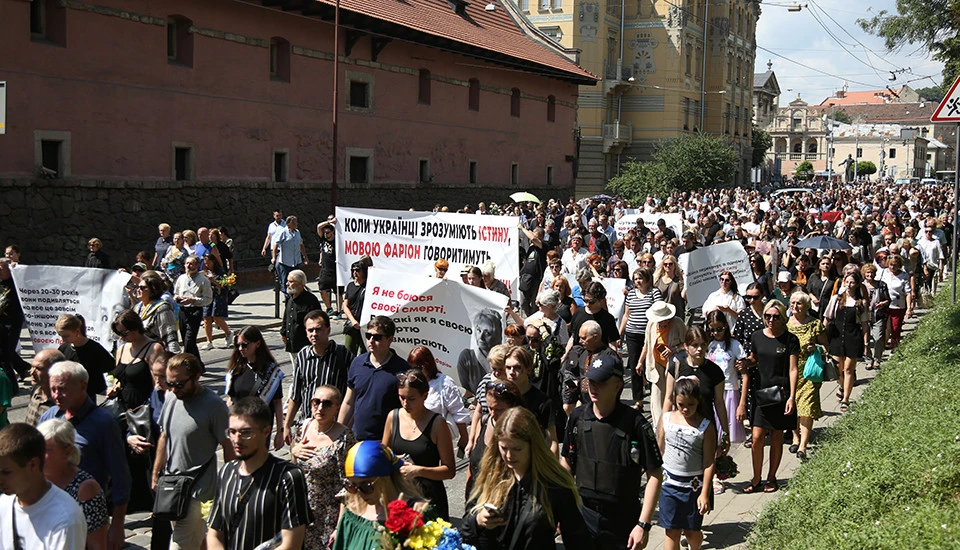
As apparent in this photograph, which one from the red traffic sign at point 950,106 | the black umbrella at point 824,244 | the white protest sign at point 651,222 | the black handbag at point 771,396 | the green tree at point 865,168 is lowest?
the black handbag at point 771,396

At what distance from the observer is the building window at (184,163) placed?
82.9 feet

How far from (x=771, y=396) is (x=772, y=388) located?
92 mm

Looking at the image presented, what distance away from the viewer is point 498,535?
4902 millimetres

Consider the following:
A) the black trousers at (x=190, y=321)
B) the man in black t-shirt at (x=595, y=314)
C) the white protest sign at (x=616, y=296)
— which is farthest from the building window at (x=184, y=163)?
the man in black t-shirt at (x=595, y=314)

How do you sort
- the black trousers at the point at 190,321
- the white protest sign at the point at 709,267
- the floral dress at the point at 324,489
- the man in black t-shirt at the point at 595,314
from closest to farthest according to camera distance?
the floral dress at the point at 324,489 < the man in black t-shirt at the point at 595,314 < the black trousers at the point at 190,321 < the white protest sign at the point at 709,267

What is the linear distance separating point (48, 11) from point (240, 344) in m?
16.8

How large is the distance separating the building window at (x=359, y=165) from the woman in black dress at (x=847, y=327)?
64.5 ft

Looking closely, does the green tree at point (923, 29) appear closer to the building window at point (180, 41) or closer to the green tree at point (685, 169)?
the building window at point (180, 41)

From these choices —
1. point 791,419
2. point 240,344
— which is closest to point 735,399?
point 791,419

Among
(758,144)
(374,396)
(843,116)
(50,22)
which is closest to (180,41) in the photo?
(50,22)

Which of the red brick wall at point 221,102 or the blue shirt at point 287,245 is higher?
the red brick wall at point 221,102

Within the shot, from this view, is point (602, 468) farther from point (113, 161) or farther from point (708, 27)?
point (708, 27)

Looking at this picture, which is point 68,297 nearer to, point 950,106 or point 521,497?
point 521,497

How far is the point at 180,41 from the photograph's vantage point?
83.1 feet
